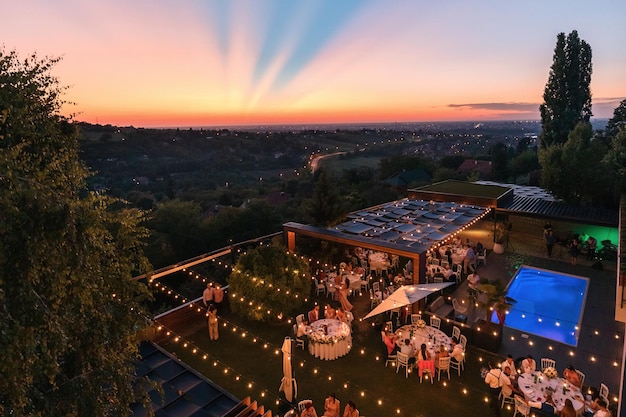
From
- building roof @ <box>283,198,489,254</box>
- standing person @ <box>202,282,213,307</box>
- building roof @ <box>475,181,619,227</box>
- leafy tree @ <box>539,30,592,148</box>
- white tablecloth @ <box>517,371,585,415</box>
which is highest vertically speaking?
leafy tree @ <box>539,30,592,148</box>

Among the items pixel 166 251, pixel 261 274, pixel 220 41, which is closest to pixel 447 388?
pixel 261 274

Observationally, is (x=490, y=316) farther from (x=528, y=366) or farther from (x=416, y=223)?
(x=416, y=223)

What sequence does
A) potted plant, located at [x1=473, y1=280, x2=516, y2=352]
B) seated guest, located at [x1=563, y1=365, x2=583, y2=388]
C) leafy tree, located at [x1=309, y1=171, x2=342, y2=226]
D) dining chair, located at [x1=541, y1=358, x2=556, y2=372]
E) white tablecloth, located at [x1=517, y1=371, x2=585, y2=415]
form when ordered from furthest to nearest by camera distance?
leafy tree, located at [x1=309, y1=171, x2=342, y2=226] → potted plant, located at [x1=473, y1=280, x2=516, y2=352] → dining chair, located at [x1=541, y1=358, x2=556, y2=372] → seated guest, located at [x1=563, y1=365, x2=583, y2=388] → white tablecloth, located at [x1=517, y1=371, x2=585, y2=415]

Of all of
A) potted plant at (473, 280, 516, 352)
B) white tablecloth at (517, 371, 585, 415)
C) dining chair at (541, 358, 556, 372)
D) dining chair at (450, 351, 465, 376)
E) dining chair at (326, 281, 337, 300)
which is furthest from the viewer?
dining chair at (326, 281, 337, 300)

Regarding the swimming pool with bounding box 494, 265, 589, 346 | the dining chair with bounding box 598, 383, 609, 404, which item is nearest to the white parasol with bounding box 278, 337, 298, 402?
the dining chair with bounding box 598, 383, 609, 404

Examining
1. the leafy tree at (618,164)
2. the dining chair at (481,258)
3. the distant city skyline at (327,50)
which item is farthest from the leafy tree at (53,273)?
the leafy tree at (618,164)

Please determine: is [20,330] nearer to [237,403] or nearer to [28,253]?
[28,253]

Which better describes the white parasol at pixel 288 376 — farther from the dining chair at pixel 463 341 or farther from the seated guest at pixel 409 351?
the dining chair at pixel 463 341

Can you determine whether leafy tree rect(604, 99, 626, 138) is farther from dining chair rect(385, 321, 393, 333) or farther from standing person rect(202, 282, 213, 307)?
standing person rect(202, 282, 213, 307)
